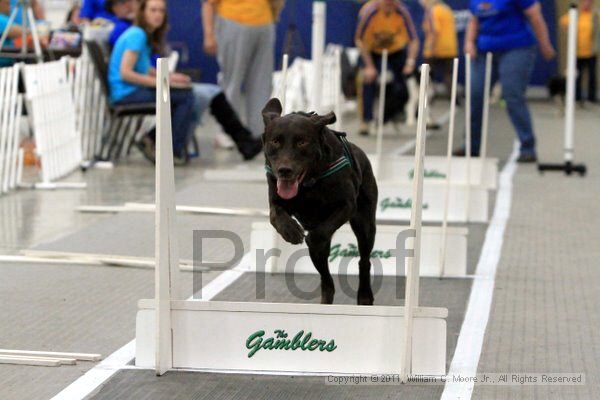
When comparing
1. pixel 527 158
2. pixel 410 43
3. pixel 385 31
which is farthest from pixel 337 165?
pixel 410 43

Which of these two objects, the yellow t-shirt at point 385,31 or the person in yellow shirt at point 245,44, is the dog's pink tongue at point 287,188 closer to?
the person in yellow shirt at point 245,44

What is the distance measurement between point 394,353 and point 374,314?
0.17 meters

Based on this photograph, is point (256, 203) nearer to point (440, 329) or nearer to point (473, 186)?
point (473, 186)

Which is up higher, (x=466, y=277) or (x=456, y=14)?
(x=456, y=14)

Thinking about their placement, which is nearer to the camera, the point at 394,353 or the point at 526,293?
the point at 394,353

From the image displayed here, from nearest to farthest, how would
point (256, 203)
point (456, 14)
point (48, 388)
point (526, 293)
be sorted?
point (48, 388) < point (526, 293) < point (256, 203) < point (456, 14)

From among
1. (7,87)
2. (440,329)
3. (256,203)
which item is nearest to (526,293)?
(440,329)

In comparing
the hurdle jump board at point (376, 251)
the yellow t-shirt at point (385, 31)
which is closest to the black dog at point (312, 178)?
the hurdle jump board at point (376, 251)

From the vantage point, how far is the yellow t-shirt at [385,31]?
15.5m

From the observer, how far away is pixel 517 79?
41.0 ft

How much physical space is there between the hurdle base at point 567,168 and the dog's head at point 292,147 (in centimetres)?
741

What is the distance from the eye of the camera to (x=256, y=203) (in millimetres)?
9633

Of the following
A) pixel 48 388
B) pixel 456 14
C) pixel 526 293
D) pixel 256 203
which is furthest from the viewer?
pixel 456 14

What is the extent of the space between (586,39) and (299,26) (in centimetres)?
521
